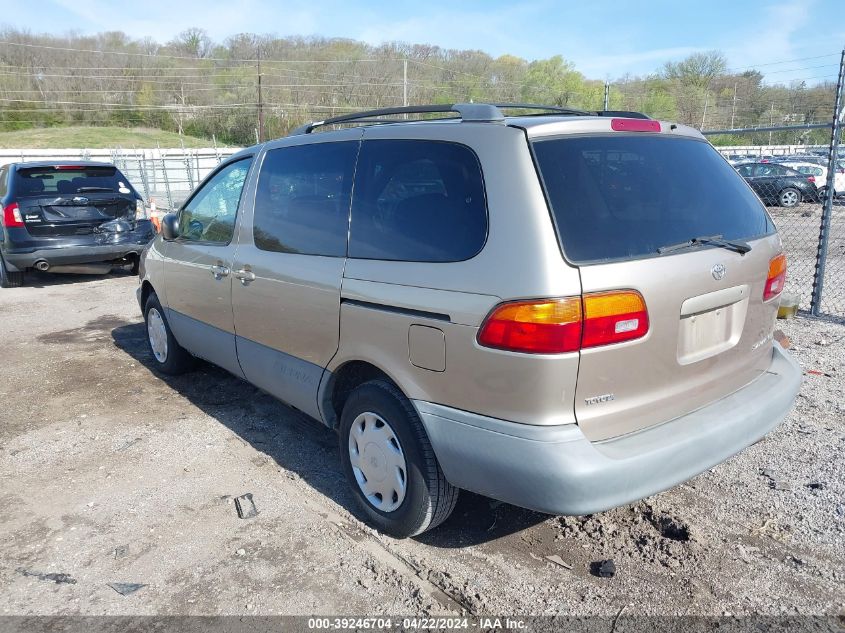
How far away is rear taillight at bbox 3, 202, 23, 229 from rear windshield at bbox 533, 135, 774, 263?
8392mm

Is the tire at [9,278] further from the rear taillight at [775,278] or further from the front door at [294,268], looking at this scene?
the rear taillight at [775,278]

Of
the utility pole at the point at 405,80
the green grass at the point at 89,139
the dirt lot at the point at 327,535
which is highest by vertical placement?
the utility pole at the point at 405,80

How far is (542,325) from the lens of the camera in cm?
230

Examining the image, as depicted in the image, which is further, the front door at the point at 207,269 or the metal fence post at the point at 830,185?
the metal fence post at the point at 830,185

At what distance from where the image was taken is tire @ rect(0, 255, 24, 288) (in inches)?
363

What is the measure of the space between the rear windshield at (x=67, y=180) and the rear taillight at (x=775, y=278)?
880 cm

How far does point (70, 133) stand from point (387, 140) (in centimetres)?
6919

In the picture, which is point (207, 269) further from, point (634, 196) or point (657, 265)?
point (657, 265)

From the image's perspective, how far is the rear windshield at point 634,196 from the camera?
95.6 inches

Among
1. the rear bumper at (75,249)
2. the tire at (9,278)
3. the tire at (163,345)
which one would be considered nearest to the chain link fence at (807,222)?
the tire at (163,345)

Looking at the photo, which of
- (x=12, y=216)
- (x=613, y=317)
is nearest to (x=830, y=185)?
(x=613, y=317)

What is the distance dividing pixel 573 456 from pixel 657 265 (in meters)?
0.79

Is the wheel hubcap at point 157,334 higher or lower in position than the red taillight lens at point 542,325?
lower

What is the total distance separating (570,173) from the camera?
8.24 ft
